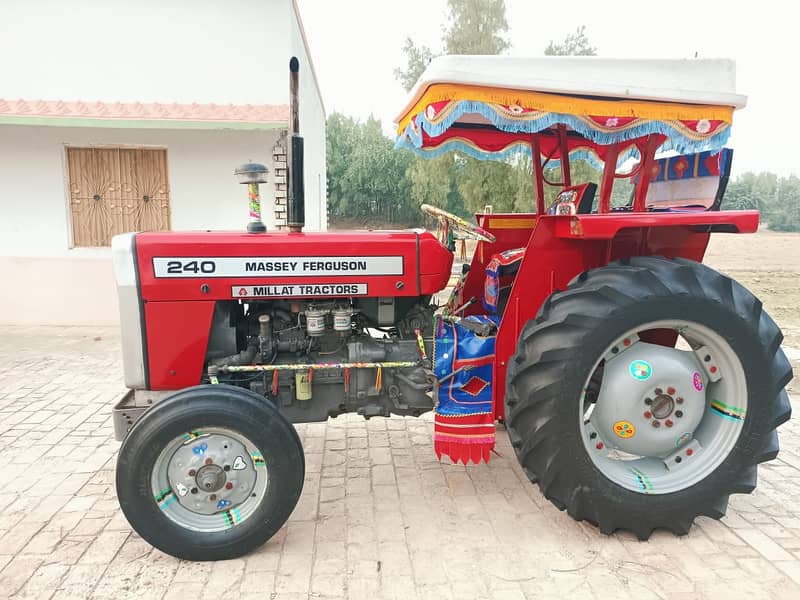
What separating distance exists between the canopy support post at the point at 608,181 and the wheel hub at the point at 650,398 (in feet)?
2.62

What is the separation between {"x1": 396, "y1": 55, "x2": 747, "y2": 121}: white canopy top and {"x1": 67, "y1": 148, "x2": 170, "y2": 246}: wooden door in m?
5.69

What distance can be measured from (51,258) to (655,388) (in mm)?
7396

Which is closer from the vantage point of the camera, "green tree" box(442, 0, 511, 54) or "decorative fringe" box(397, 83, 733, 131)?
"decorative fringe" box(397, 83, 733, 131)

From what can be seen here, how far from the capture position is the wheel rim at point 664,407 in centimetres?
268

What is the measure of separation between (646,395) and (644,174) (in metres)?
1.18

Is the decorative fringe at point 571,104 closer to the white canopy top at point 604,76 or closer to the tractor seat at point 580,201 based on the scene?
the white canopy top at point 604,76

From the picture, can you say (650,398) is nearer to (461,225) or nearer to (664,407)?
(664,407)

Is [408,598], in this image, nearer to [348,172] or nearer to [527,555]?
[527,555]

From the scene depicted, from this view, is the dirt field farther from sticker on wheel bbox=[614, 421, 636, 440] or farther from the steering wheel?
the steering wheel

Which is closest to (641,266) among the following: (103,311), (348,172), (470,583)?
(470,583)

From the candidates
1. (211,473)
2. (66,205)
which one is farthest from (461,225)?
(66,205)

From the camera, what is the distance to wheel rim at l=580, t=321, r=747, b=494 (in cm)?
268

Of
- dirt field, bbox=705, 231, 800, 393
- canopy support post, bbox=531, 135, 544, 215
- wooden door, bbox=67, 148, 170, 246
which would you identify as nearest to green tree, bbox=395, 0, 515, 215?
dirt field, bbox=705, 231, 800, 393

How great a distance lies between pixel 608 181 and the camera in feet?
10.3
